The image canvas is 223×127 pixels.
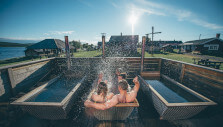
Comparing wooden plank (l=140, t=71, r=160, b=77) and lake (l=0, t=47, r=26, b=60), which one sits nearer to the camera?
wooden plank (l=140, t=71, r=160, b=77)

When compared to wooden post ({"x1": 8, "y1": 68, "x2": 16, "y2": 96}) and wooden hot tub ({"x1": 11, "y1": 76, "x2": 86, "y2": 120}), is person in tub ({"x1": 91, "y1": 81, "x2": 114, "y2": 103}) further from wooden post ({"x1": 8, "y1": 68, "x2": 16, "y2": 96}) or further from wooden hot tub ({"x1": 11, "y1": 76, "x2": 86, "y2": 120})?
wooden post ({"x1": 8, "y1": 68, "x2": 16, "y2": 96})

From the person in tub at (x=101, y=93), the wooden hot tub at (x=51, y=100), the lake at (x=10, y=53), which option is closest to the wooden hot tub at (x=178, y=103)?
the person in tub at (x=101, y=93)

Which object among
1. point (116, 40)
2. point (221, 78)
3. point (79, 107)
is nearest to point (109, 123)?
point (79, 107)

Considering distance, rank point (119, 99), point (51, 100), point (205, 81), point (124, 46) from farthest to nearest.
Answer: point (124, 46), point (51, 100), point (205, 81), point (119, 99)

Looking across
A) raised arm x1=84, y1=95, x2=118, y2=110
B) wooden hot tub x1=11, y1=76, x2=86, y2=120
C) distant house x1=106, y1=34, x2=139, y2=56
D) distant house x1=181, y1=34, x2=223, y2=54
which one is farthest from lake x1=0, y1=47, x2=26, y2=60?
distant house x1=181, y1=34, x2=223, y2=54

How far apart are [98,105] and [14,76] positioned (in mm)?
3905

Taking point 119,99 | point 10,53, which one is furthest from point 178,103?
point 10,53

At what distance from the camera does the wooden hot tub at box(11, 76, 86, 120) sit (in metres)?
2.54

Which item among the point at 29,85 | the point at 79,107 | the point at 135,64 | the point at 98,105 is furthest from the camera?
the point at 135,64

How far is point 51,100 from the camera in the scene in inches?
147

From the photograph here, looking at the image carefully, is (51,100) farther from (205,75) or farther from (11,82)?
(205,75)

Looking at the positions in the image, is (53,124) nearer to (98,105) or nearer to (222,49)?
(98,105)

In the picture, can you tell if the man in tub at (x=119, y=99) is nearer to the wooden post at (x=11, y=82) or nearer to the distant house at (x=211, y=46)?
the wooden post at (x=11, y=82)

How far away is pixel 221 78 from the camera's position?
2.85 meters
